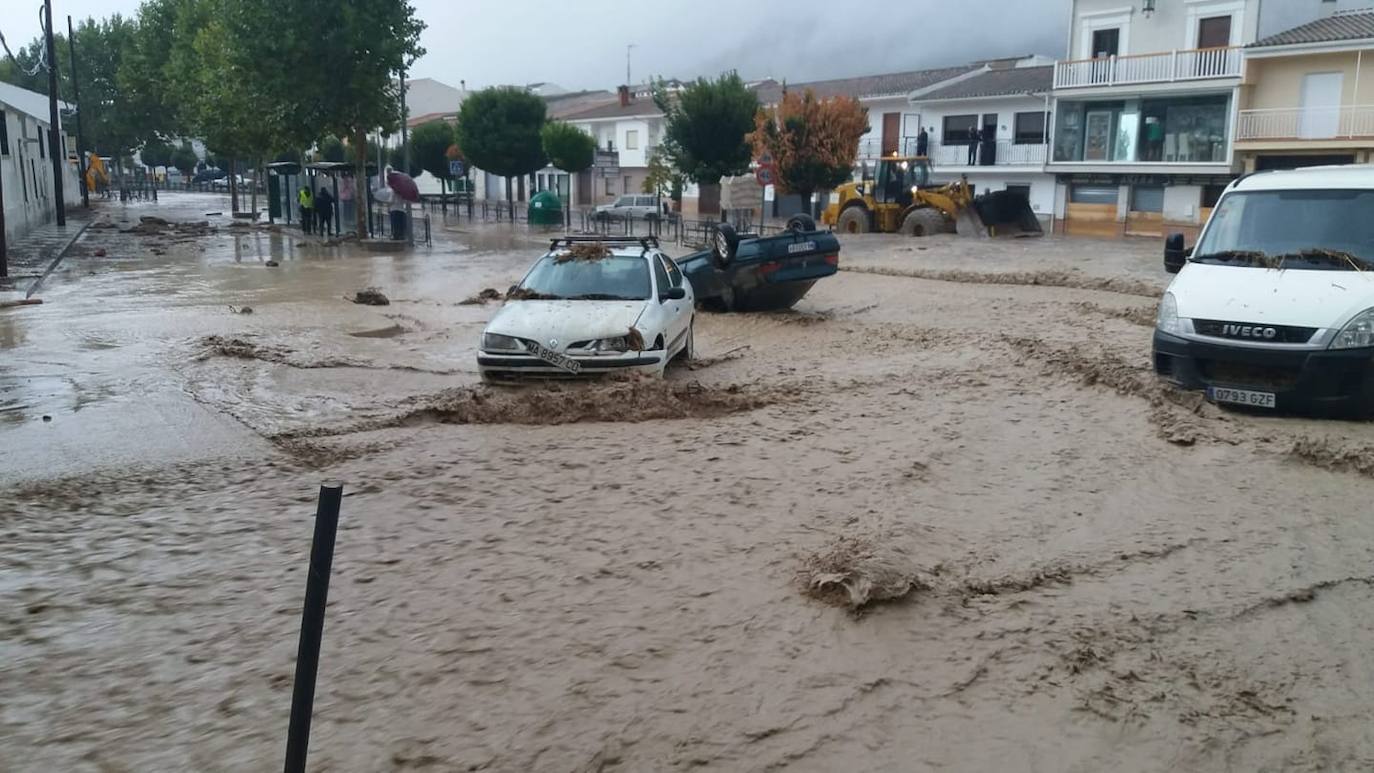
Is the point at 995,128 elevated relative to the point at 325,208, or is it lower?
elevated

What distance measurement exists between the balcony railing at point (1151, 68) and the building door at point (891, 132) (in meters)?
10.3

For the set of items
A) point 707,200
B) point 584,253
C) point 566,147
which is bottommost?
point 584,253

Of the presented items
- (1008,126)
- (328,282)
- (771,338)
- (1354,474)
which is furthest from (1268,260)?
(1008,126)

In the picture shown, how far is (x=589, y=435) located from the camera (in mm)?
8539

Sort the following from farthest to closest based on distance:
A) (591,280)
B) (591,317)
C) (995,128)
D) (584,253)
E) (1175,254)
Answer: (995,128), (584,253), (591,280), (1175,254), (591,317)

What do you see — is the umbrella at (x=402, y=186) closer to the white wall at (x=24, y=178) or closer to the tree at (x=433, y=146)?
the white wall at (x=24, y=178)

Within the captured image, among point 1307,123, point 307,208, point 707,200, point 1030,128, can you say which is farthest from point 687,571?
point 707,200

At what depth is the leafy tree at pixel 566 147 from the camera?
52281 millimetres

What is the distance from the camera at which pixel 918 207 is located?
102 ft

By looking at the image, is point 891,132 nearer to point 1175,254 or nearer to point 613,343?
point 1175,254

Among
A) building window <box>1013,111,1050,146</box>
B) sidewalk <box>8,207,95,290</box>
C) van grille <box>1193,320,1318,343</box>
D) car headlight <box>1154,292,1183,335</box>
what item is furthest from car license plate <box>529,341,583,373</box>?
building window <box>1013,111,1050,146</box>

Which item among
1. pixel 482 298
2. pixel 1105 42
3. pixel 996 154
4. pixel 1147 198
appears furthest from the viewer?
pixel 996 154

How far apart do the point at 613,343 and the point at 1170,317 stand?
15.3ft

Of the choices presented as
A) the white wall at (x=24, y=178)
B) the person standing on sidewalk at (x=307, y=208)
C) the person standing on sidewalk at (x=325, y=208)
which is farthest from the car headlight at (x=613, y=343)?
the person standing on sidewalk at (x=307, y=208)
